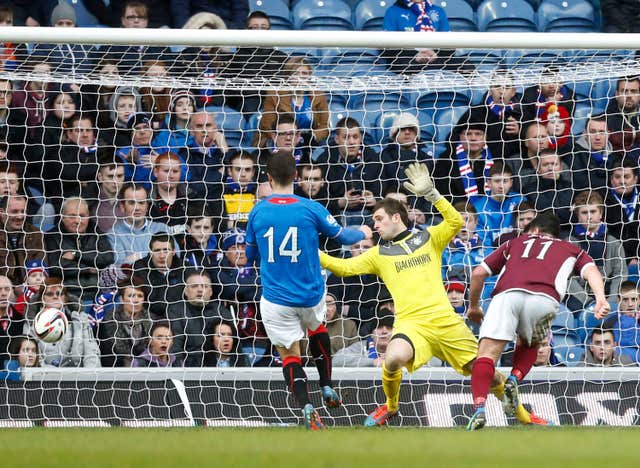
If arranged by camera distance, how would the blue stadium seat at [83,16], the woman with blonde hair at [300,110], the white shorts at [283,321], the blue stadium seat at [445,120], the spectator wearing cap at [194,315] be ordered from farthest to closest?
the blue stadium seat at [83,16] → the blue stadium seat at [445,120] → the woman with blonde hair at [300,110] → the spectator wearing cap at [194,315] → the white shorts at [283,321]

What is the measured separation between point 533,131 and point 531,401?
8.42 ft

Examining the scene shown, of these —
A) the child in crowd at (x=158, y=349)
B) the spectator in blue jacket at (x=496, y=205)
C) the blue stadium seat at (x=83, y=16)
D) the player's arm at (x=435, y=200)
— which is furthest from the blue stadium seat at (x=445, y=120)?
the blue stadium seat at (x=83, y=16)

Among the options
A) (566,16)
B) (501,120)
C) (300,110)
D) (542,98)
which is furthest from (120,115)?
(566,16)

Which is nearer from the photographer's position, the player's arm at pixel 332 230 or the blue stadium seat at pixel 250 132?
the player's arm at pixel 332 230

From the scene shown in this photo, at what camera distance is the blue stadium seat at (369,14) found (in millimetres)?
11570

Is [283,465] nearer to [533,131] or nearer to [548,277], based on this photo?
[548,277]

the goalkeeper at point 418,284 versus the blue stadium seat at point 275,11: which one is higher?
the blue stadium seat at point 275,11

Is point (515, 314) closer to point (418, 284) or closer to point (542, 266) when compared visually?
point (542, 266)

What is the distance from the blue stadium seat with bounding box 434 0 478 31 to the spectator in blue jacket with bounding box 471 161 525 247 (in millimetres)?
2707

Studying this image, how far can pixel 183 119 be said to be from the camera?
9.76 m

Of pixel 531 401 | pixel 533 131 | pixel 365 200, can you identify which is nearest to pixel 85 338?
pixel 365 200

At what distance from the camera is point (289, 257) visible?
727 cm

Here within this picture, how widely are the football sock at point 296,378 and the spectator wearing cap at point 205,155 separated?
246cm

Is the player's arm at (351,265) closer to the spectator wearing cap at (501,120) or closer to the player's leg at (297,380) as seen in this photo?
the player's leg at (297,380)
